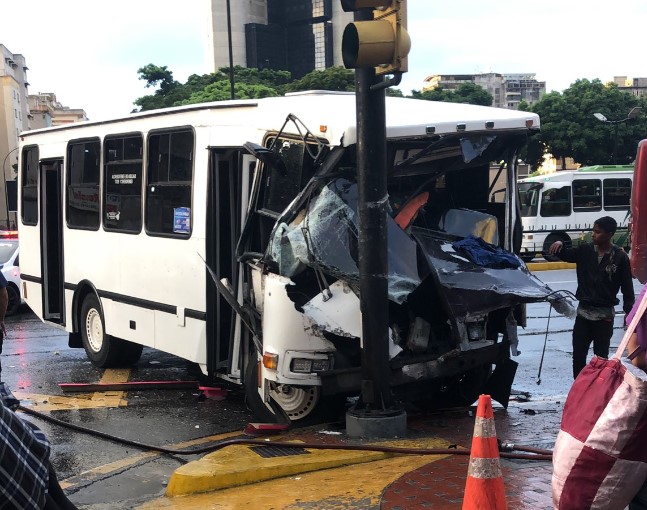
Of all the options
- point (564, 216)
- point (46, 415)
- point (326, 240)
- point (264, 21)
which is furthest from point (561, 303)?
point (264, 21)

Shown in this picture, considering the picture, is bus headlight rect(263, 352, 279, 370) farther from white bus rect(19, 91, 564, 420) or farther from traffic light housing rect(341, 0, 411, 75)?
traffic light housing rect(341, 0, 411, 75)

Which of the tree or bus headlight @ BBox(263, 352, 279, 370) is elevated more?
the tree

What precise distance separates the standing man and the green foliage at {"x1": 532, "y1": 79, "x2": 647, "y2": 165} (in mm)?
43790

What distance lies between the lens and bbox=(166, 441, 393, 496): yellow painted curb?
5.97m

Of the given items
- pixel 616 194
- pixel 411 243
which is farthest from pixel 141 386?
pixel 616 194

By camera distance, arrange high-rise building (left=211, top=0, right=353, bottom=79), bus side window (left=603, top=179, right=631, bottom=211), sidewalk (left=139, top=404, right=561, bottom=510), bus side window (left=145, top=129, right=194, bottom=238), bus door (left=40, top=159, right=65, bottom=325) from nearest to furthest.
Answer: sidewalk (left=139, top=404, right=561, bottom=510) → bus side window (left=145, top=129, right=194, bottom=238) → bus door (left=40, top=159, right=65, bottom=325) → bus side window (left=603, top=179, right=631, bottom=211) → high-rise building (left=211, top=0, right=353, bottom=79)

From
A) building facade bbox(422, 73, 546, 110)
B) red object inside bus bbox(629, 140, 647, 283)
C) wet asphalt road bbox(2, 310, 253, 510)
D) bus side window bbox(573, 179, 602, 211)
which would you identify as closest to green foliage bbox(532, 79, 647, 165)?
bus side window bbox(573, 179, 602, 211)

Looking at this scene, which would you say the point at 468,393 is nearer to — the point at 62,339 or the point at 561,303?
the point at 561,303

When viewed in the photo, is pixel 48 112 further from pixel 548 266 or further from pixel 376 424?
pixel 376 424

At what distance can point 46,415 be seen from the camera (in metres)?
8.44

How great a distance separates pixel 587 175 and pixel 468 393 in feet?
81.8

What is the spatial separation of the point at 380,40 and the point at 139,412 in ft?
15.0

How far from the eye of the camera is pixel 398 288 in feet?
23.7

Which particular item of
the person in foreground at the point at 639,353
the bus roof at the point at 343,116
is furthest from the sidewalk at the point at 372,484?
the bus roof at the point at 343,116
